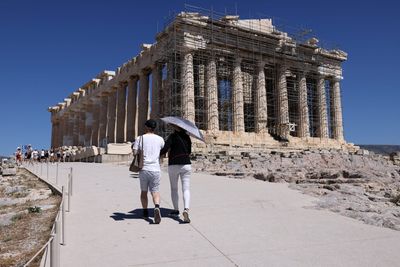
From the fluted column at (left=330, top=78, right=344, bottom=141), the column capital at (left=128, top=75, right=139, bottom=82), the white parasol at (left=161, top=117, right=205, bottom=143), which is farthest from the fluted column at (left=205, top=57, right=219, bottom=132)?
the white parasol at (left=161, top=117, right=205, bottom=143)

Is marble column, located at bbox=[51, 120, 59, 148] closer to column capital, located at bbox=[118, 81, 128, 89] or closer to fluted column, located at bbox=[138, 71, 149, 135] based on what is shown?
column capital, located at bbox=[118, 81, 128, 89]

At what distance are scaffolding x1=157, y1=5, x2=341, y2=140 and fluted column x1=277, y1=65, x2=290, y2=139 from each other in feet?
0.78

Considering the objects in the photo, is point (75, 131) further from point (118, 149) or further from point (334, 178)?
point (334, 178)

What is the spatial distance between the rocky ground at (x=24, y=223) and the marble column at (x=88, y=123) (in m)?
41.9

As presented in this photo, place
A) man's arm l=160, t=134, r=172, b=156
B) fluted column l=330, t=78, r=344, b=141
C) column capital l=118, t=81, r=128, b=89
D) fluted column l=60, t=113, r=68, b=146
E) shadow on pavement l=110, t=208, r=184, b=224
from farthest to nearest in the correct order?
1. fluted column l=60, t=113, r=68, b=146
2. column capital l=118, t=81, r=128, b=89
3. fluted column l=330, t=78, r=344, b=141
4. man's arm l=160, t=134, r=172, b=156
5. shadow on pavement l=110, t=208, r=184, b=224

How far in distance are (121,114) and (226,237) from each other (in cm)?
3901

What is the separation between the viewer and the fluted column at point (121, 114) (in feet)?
141

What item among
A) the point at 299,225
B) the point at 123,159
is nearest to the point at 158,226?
the point at 299,225

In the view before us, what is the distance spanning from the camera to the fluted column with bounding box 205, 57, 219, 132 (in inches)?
1332

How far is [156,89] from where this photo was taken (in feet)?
120

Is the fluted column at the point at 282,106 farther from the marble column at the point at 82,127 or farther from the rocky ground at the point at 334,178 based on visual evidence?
the marble column at the point at 82,127

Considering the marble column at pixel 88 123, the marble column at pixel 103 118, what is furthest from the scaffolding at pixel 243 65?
the marble column at pixel 88 123

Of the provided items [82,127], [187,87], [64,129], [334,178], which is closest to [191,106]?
[187,87]

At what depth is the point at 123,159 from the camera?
104 feet
